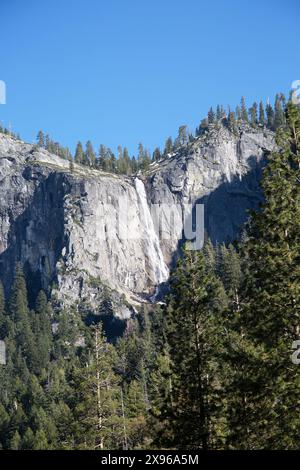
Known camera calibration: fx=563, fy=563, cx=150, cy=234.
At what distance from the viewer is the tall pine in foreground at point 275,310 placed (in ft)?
67.0

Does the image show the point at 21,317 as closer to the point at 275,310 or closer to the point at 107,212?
the point at 107,212

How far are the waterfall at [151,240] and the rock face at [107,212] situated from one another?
12.4 inches

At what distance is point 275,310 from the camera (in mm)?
21219

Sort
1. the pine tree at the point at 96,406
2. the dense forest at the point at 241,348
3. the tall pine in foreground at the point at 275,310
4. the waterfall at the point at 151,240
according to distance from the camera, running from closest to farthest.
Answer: the tall pine in foreground at the point at 275,310
the dense forest at the point at 241,348
the pine tree at the point at 96,406
the waterfall at the point at 151,240

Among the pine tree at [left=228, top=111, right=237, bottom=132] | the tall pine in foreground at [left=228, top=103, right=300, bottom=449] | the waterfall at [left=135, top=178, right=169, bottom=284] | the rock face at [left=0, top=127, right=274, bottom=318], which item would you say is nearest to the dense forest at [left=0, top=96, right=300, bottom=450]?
the tall pine in foreground at [left=228, top=103, right=300, bottom=449]

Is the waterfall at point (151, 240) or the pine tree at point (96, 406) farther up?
the waterfall at point (151, 240)

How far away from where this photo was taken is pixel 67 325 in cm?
13350

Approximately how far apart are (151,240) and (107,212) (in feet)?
53.5

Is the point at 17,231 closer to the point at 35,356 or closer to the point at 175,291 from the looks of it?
the point at 35,356

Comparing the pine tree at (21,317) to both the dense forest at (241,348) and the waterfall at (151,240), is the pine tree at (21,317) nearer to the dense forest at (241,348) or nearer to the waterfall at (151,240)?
the waterfall at (151,240)

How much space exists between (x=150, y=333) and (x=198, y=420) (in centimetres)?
8524

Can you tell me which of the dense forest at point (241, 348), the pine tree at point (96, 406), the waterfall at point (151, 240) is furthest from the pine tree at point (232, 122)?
the pine tree at point (96, 406)

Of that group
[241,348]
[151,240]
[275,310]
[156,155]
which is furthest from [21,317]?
[275,310]

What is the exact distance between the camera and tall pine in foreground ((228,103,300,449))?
804 inches
